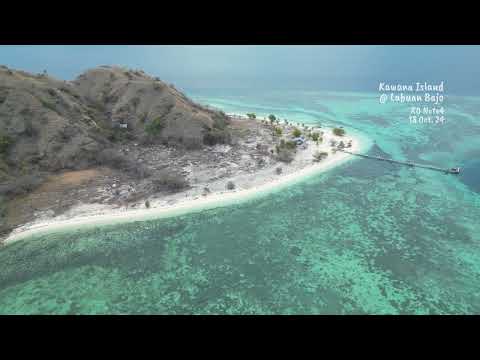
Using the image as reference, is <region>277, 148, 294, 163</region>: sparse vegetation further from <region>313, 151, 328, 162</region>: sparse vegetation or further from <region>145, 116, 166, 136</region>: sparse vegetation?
<region>145, 116, 166, 136</region>: sparse vegetation

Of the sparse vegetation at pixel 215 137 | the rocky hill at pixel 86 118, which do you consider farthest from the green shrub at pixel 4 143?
the sparse vegetation at pixel 215 137

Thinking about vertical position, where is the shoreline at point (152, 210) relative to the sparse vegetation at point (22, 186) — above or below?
below

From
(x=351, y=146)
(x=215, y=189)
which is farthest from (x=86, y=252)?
(x=351, y=146)

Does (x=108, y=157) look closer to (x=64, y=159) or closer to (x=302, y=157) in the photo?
(x=64, y=159)

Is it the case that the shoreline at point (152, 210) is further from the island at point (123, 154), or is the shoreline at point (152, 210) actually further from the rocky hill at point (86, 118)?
the rocky hill at point (86, 118)

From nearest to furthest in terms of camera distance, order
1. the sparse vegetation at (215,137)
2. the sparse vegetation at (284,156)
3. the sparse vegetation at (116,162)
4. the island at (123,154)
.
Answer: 1. the island at (123,154)
2. the sparse vegetation at (116,162)
3. the sparse vegetation at (284,156)
4. the sparse vegetation at (215,137)

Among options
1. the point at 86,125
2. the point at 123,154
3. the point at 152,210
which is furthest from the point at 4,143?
the point at 152,210
